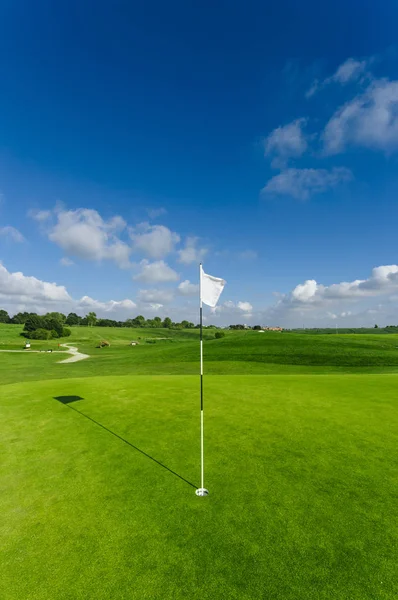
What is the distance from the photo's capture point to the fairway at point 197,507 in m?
4.06

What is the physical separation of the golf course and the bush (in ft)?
289

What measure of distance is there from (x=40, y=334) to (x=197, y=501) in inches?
3864

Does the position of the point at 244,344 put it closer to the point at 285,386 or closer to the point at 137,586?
the point at 285,386

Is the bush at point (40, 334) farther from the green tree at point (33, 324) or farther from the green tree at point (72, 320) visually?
the green tree at point (72, 320)

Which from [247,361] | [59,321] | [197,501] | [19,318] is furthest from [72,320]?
[197,501]

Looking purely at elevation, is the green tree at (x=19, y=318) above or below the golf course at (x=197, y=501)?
above

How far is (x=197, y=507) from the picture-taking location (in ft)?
18.6

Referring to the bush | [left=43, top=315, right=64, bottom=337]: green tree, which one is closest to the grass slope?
the bush

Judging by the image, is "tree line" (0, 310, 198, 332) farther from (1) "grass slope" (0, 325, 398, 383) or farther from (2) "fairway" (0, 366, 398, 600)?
(2) "fairway" (0, 366, 398, 600)

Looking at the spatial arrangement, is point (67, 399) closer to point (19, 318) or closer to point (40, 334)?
point (40, 334)

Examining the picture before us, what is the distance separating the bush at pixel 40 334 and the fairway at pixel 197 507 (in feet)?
296

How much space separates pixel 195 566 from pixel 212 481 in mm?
2333

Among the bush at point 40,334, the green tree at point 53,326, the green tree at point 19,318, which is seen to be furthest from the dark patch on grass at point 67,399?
the green tree at point 19,318

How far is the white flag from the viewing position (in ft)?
24.6
